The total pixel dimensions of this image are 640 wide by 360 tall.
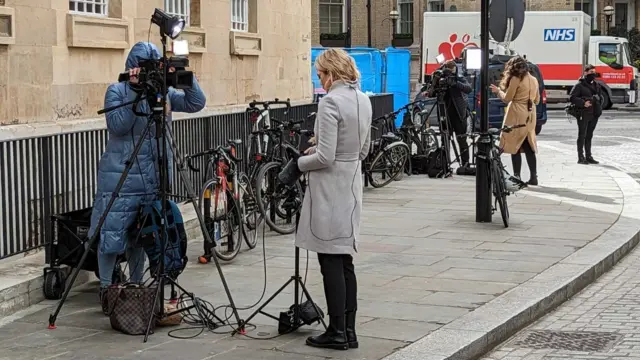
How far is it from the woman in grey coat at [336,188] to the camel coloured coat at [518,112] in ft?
28.4

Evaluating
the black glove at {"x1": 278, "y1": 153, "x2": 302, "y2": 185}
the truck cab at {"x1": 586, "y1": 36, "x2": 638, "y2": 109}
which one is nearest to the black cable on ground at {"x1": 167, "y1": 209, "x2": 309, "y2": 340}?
the black glove at {"x1": 278, "y1": 153, "x2": 302, "y2": 185}

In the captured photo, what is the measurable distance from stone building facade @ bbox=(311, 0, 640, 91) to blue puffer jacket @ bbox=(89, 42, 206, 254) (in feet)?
152

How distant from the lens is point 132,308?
6945 millimetres

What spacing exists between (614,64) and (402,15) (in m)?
19.2

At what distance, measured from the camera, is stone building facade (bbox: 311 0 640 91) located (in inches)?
2148

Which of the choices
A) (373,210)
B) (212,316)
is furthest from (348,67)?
(373,210)

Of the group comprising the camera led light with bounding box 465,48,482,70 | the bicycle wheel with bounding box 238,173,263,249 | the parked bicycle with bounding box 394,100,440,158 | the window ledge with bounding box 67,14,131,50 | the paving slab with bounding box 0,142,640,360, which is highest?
the window ledge with bounding box 67,14,131,50

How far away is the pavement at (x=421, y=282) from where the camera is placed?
6664 millimetres

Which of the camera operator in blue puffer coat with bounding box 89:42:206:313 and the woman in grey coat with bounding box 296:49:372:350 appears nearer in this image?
the woman in grey coat with bounding box 296:49:372:350

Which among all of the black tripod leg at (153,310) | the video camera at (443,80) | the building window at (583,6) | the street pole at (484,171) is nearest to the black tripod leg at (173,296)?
the black tripod leg at (153,310)

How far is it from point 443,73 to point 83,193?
28.6 feet

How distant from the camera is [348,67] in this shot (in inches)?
261

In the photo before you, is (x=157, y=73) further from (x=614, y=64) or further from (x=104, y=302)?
(x=614, y=64)

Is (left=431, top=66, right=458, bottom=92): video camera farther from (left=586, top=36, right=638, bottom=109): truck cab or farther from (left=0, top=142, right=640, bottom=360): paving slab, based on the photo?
(left=586, top=36, right=638, bottom=109): truck cab
